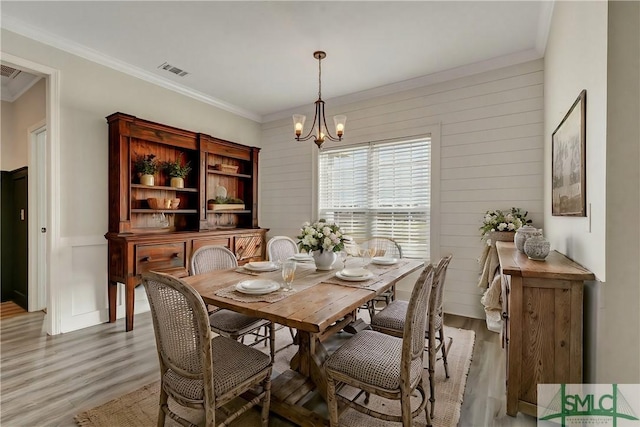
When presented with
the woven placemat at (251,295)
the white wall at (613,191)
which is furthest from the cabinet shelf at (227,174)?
the white wall at (613,191)

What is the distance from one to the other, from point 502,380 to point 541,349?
0.67m

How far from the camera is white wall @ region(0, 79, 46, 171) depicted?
12.0 ft

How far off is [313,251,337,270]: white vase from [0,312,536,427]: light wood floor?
131 centimetres

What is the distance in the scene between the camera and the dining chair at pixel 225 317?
2158 millimetres

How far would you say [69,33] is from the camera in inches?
114

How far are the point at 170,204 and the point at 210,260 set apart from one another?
165 centimetres

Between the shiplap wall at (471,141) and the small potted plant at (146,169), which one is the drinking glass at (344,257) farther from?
the small potted plant at (146,169)

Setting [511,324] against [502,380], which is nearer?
[511,324]

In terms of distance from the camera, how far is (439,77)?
3.67m

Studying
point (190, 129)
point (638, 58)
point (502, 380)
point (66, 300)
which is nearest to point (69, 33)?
point (190, 129)

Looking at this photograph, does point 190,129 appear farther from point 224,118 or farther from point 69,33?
point 69,33

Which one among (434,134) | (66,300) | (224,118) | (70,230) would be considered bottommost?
(66,300)

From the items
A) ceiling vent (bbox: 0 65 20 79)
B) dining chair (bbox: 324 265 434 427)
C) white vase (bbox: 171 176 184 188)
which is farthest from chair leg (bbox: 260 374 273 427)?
ceiling vent (bbox: 0 65 20 79)

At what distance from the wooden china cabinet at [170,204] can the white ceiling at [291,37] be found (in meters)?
0.78
